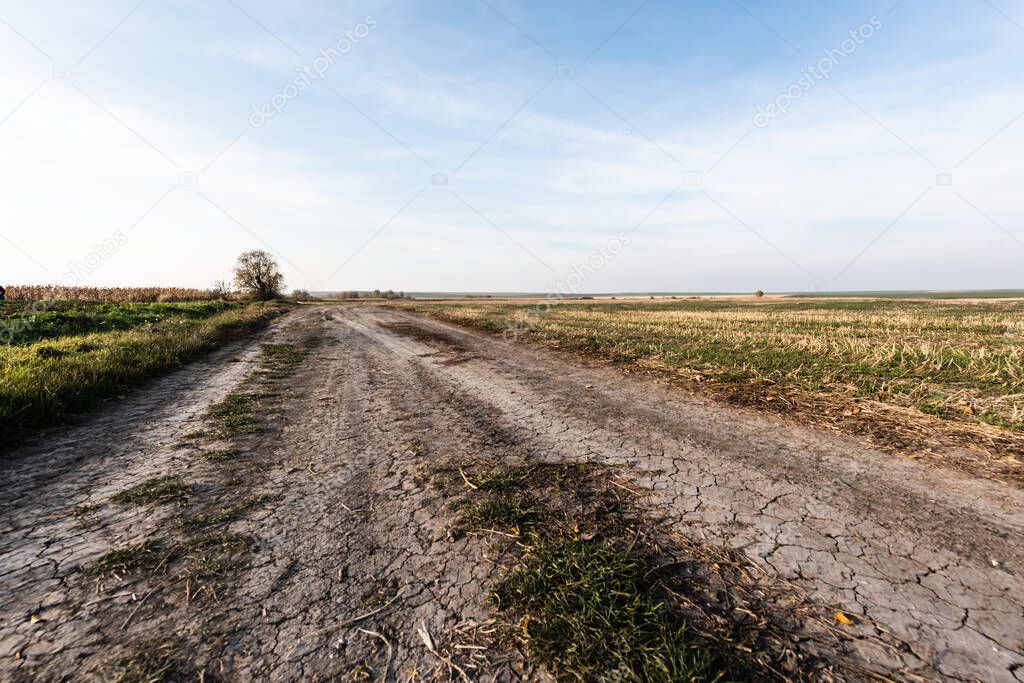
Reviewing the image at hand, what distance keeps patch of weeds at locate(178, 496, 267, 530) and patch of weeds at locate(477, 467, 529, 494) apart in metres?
1.84

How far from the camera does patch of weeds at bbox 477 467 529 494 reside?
11.3 ft

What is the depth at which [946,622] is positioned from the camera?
2.03m

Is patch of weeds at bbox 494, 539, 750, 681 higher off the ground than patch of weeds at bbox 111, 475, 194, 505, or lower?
higher

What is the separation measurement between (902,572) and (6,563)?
18.3 ft

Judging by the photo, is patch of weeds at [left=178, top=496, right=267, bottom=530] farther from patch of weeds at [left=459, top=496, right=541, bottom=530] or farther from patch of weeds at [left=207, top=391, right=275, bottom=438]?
patch of weeds at [left=207, top=391, right=275, bottom=438]

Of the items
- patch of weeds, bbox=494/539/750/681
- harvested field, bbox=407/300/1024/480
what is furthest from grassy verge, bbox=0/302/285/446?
harvested field, bbox=407/300/1024/480

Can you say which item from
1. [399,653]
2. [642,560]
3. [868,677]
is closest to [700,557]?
[642,560]

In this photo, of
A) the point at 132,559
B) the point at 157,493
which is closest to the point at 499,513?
the point at 132,559

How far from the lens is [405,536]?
280 centimetres

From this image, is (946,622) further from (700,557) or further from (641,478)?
(641,478)

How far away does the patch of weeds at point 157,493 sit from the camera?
318 cm

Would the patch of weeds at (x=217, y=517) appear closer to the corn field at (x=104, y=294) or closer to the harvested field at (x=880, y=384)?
the harvested field at (x=880, y=384)

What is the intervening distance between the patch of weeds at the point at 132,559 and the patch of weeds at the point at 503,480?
2.21 metres

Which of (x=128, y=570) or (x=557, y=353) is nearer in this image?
(x=128, y=570)
